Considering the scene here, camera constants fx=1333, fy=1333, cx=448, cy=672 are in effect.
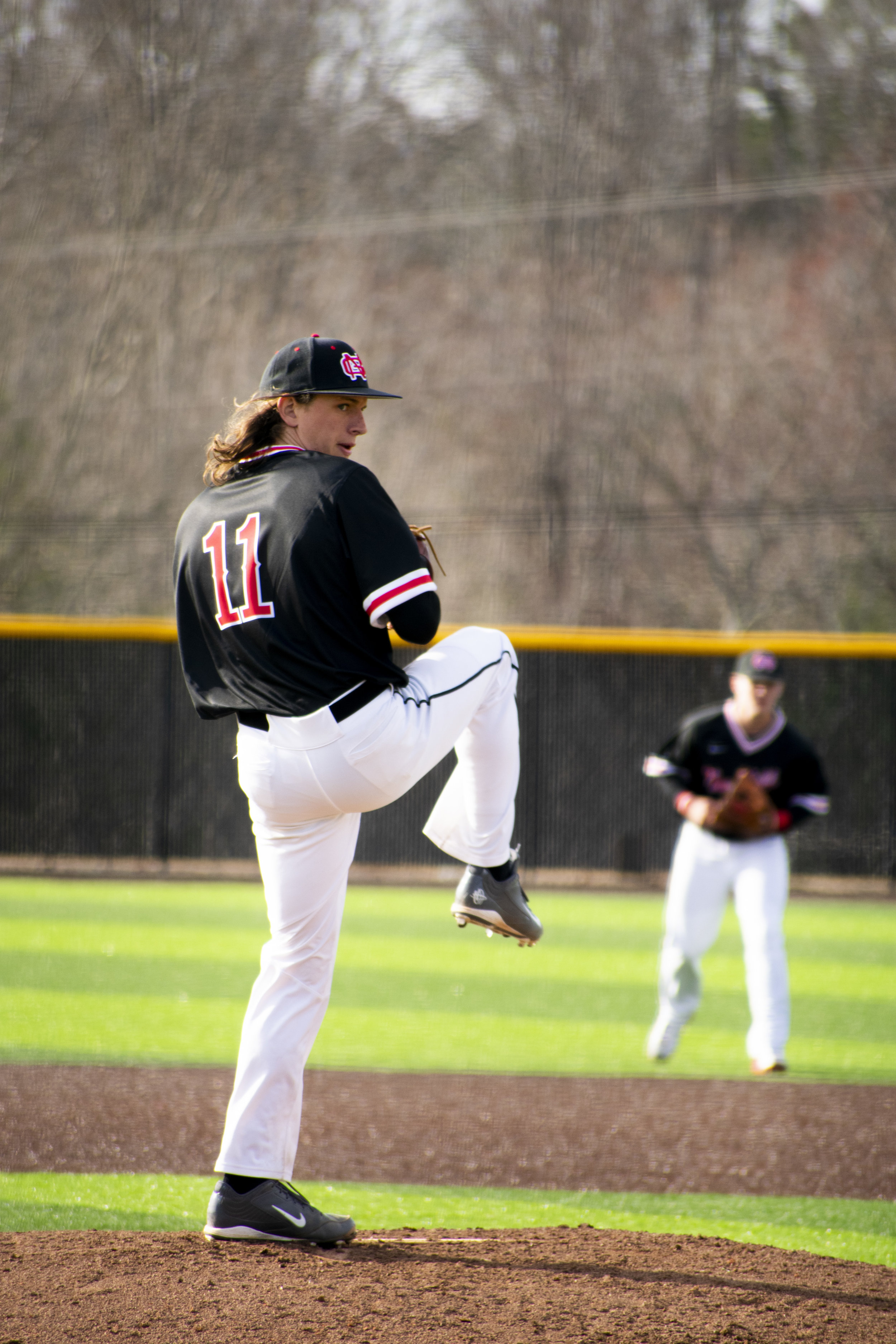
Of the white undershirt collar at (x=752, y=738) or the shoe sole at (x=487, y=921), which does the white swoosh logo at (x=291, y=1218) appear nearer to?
the shoe sole at (x=487, y=921)

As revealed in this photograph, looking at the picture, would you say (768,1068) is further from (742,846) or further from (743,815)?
(743,815)

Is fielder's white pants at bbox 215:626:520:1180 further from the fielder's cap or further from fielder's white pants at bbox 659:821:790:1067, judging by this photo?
the fielder's cap

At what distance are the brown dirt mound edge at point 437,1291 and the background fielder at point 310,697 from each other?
20cm

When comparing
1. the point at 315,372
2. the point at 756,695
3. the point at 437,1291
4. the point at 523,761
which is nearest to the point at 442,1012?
the point at 756,695

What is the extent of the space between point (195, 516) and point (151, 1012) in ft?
14.3

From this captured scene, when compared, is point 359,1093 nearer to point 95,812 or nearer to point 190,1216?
point 190,1216

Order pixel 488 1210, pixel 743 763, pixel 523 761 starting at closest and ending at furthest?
pixel 488 1210
pixel 743 763
pixel 523 761

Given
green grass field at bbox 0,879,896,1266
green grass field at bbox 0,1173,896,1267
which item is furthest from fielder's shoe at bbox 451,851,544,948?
green grass field at bbox 0,879,896,1266

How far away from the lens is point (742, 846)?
6.11 metres

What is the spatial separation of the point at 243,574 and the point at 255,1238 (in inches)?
61.1

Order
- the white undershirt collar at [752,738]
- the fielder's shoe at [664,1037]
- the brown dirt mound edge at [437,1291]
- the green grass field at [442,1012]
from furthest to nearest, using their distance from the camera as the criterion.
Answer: the white undershirt collar at [752,738]
the fielder's shoe at [664,1037]
the green grass field at [442,1012]
the brown dirt mound edge at [437,1291]

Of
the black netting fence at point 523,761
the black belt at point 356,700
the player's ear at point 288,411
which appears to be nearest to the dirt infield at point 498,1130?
the black belt at point 356,700

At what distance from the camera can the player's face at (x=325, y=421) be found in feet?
10.2

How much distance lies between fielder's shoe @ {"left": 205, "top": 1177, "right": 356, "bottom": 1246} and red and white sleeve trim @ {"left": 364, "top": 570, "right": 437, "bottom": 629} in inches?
54.2
